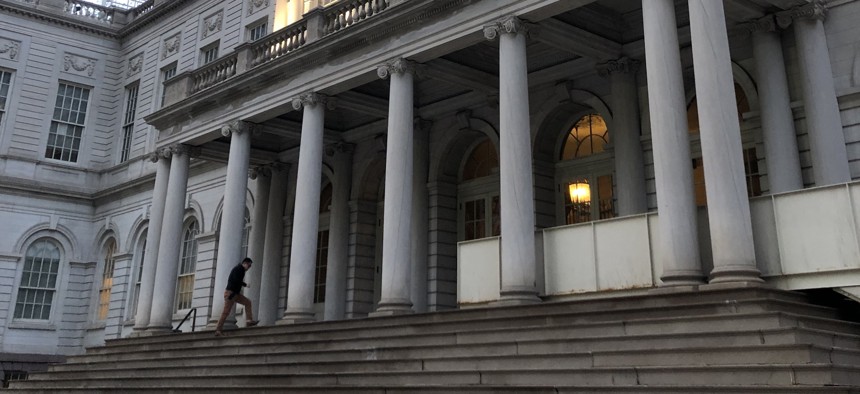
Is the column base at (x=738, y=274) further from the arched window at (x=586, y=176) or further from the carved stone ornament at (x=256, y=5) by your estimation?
the carved stone ornament at (x=256, y=5)

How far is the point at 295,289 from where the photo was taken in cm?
1545

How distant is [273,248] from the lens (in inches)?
862

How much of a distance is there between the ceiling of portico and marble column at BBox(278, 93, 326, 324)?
2.62 feet

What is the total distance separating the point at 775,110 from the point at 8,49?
28.5 m

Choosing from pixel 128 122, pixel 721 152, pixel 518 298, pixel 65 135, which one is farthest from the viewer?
pixel 128 122

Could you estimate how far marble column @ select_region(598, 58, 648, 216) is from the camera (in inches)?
565

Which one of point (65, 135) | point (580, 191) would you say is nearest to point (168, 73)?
point (65, 135)

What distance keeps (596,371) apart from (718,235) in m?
2.54

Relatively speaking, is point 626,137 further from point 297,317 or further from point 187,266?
point 187,266

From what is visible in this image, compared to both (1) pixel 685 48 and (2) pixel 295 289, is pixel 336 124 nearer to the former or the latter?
(2) pixel 295 289

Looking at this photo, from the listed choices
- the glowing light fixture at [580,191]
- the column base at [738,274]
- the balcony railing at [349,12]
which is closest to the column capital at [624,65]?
the glowing light fixture at [580,191]

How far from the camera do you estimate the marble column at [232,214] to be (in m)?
17.5

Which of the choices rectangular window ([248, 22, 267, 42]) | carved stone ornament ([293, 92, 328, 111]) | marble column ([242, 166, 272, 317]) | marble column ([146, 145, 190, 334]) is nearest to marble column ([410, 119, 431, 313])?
carved stone ornament ([293, 92, 328, 111])

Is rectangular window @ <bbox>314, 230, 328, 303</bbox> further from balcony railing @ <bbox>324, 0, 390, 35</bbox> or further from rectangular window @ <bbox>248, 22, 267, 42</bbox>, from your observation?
rectangular window @ <bbox>248, 22, 267, 42</bbox>
